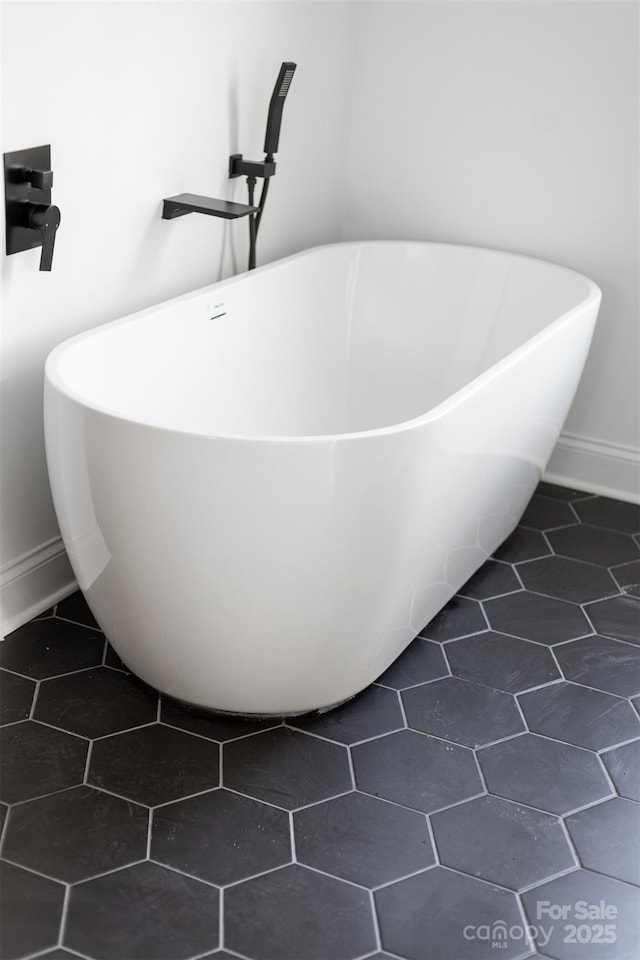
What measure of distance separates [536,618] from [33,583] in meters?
1.22

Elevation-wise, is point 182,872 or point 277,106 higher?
point 277,106

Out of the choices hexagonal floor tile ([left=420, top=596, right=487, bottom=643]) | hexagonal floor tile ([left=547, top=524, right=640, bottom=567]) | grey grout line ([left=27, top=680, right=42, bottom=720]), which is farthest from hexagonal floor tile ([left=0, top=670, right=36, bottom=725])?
hexagonal floor tile ([left=547, top=524, right=640, bottom=567])

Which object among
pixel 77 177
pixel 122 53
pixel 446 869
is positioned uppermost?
pixel 122 53

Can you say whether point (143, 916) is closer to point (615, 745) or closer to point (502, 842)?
point (502, 842)

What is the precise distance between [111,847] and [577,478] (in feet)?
6.64

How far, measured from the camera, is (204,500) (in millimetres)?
1712

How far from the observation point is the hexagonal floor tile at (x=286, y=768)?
1.85 m

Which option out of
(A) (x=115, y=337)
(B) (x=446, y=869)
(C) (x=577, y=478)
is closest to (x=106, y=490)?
(A) (x=115, y=337)

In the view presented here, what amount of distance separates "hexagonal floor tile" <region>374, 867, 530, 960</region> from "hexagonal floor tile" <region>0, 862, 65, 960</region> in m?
0.52

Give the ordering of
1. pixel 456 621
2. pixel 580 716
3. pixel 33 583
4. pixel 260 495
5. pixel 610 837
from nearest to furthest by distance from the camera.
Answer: pixel 260 495 → pixel 610 837 → pixel 580 716 → pixel 33 583 → pixel 456 621

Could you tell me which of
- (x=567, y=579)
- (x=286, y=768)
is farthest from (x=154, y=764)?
(x=567, y=579)

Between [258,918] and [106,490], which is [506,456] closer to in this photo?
[106,490]

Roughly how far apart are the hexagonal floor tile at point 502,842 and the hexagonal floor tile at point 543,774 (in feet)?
0.12

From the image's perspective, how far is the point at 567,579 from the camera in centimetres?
265
